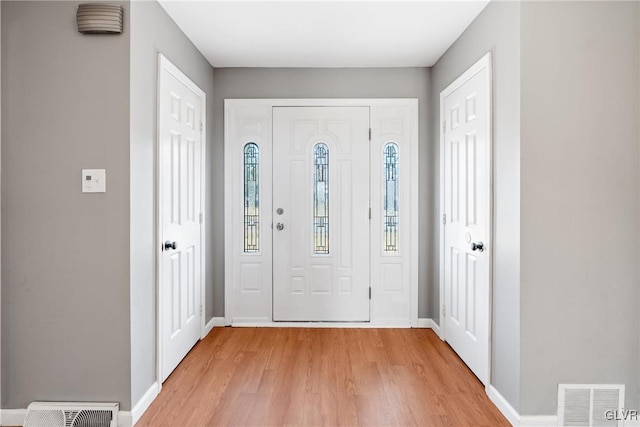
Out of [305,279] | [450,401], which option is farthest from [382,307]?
[450,401]

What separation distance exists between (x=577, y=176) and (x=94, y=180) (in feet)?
8.39

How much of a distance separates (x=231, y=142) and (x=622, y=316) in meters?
3.20

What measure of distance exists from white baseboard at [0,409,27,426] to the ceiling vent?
2.07m

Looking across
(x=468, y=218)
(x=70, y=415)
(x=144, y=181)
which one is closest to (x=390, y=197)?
Answer: (x=468, y=218)

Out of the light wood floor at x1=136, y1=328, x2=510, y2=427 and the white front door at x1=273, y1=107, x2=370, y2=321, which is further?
the white front door at x1=273, y1=107, x2=370, y2=321

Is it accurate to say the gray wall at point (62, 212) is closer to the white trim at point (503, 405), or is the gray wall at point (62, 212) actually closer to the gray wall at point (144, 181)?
the gray wall at point (144, 181)

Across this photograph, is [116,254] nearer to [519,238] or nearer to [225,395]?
[225,395]

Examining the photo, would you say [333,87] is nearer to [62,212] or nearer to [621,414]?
[62,212]

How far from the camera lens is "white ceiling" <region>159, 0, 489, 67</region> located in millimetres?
2604

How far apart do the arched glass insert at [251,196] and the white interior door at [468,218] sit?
171cm

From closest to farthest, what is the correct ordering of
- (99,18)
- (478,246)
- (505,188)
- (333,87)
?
(99,18) < (505,188) < (478,246) < (333,87)

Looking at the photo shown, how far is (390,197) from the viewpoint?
3861 millimetres

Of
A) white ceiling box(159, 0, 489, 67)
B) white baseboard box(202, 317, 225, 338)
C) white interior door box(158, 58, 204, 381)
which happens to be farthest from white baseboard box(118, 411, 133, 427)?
white ceiling box(159, 0, 489, 67)

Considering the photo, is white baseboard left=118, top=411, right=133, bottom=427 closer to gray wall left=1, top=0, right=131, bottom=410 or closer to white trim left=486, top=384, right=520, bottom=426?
gray wall left=1, top=0, right=131, bottom=410
